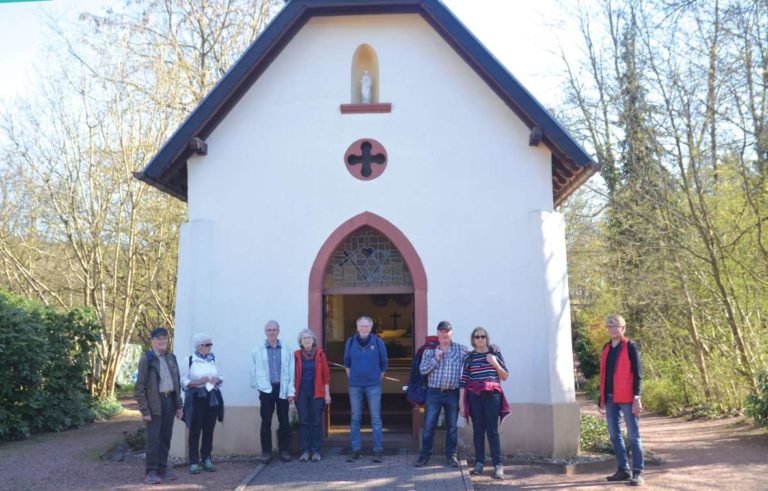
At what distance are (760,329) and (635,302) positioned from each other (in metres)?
3.51

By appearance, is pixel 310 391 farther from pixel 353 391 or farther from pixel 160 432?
pixel 160 432

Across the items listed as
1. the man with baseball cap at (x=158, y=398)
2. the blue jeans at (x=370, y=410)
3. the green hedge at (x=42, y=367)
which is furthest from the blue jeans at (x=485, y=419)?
the green hedge at (x=42, y=367)

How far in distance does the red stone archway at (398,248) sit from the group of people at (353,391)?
2.70 ft

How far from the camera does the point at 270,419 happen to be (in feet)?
30.1

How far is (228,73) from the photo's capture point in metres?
9.95

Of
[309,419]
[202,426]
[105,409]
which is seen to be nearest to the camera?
[202,426]

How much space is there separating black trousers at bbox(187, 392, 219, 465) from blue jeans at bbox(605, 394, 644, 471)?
4.48m

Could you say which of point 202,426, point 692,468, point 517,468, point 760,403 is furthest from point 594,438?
point 202,426

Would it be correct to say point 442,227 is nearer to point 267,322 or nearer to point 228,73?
point 267,322

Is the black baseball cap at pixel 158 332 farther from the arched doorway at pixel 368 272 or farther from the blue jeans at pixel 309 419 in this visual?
the arched doorway at pixel 368 272

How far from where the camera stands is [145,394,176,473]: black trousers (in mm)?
8252

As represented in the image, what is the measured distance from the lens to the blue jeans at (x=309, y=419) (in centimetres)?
905

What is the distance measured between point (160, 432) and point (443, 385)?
3192 mm

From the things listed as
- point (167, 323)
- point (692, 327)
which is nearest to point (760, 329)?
point (692, 327)
